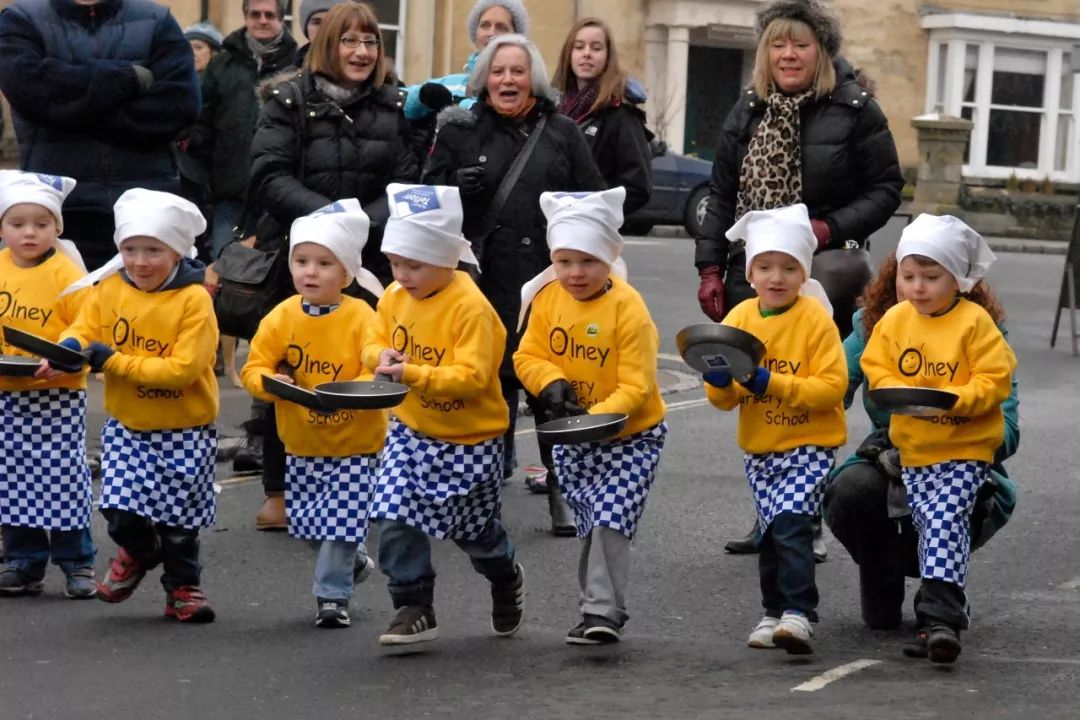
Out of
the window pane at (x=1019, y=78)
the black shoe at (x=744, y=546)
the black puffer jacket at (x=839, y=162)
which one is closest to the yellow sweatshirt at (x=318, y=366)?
the black puffer jacket at (x=839, y=162)

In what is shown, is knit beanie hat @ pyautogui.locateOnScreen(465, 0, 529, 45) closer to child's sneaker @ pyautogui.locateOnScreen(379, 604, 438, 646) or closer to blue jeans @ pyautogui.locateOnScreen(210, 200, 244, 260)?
blue jeans @ pyautogui.locateOnScreen(210, 200, 244, 260)

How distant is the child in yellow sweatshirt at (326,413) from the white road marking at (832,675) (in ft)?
5.49

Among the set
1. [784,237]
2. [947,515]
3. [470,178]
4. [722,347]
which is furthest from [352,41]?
[947,515]

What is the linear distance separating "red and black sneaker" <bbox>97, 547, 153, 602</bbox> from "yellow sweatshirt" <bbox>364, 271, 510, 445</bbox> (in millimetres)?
1094

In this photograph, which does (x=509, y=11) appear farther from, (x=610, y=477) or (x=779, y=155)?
(x=610, y=477)

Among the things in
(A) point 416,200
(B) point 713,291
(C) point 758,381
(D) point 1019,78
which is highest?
(D) point 1019,78

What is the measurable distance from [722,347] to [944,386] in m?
0.71

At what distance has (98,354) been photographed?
6879mm

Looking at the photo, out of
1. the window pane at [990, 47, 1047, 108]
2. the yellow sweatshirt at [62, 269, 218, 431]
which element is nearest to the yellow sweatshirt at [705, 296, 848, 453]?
the yellow sweatshirt at [62, 269, 218, 431]

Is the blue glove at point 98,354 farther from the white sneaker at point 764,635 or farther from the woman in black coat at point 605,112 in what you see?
the woman in black coat at point 605,112

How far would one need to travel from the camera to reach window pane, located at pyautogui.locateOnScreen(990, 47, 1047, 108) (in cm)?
3891

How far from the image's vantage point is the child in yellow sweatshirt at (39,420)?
740 centimetres

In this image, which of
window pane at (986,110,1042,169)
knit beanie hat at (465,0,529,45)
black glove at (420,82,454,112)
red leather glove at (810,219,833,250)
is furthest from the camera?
window pane at (986,110,1042,169)

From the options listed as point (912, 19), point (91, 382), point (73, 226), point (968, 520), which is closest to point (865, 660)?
point (968, 520)
